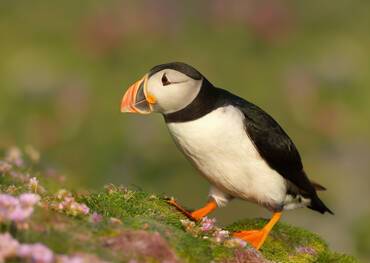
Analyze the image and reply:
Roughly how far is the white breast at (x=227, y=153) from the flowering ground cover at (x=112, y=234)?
1.97 feet

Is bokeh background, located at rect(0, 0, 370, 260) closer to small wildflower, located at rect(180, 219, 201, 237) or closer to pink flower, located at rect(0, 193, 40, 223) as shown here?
small wildflower, located at rect(180, 219, 201, 237)

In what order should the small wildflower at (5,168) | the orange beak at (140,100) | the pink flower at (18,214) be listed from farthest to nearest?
the small wildflower at (5,168) < the orange beak at (140,100) < the pink flower at (18,214)

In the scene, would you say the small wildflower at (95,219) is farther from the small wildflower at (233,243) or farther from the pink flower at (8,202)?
the small wildflower at (233,243)

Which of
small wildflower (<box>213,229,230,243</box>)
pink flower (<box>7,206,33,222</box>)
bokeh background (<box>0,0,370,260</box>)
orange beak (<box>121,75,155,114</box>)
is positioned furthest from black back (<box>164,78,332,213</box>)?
bokeh background (<box>0,0,370,260</box>)

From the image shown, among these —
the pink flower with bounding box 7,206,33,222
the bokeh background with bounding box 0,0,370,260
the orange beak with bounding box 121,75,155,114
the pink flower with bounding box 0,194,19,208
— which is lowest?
the bokeh background with bounding box 0,0,370,260

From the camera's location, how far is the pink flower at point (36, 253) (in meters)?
4.86

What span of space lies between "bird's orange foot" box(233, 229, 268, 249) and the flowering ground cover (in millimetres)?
161

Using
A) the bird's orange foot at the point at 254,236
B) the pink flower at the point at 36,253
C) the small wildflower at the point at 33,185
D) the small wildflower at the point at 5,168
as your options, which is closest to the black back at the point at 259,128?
the bird's orange foot at the point at 254,236

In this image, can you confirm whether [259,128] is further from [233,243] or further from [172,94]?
[233,243]

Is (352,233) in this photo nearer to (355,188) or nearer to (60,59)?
(355,188)

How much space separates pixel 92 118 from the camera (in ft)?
66.2

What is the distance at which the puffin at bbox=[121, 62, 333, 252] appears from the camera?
7934mm

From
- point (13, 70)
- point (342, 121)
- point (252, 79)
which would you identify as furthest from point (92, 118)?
point (342, 121)

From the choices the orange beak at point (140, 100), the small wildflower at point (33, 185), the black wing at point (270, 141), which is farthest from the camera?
the black wing at point (270, 141)
